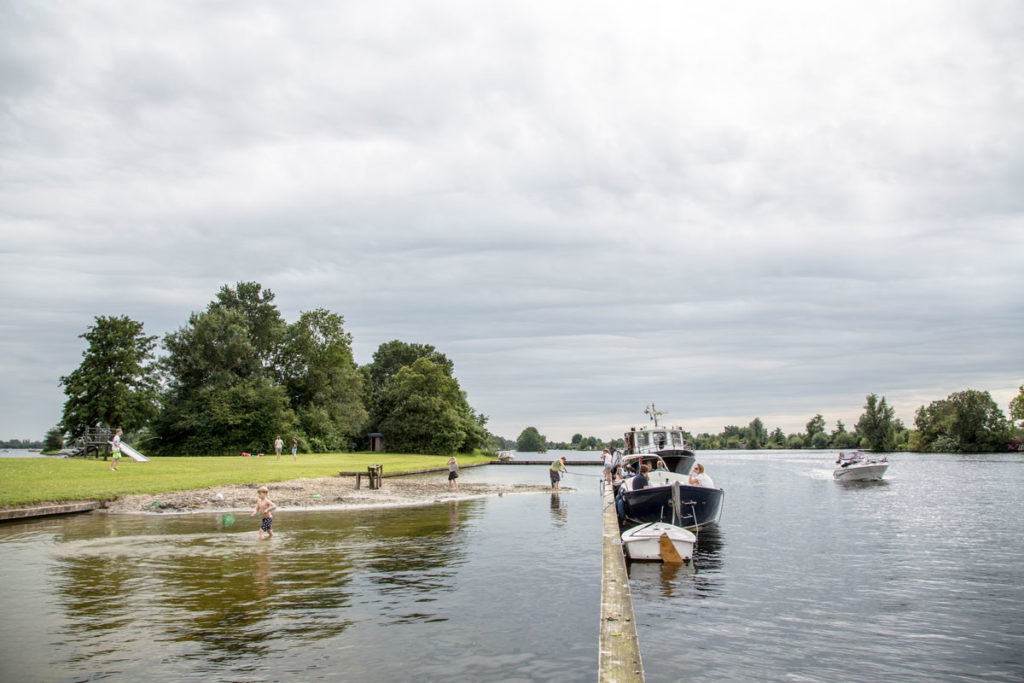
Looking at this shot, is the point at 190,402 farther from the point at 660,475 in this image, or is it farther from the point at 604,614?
the point at 604,614

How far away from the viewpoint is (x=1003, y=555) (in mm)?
22031

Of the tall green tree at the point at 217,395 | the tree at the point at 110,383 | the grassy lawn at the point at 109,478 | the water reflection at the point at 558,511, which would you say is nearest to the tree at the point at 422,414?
the tall green tree at the point at 217,395

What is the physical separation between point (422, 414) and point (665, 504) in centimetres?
7868

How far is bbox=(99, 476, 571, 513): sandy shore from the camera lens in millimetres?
27219

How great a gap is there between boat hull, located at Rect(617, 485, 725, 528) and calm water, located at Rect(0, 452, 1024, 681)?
908 millimetres

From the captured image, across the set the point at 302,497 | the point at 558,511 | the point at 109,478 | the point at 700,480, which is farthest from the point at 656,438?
the point at 109,478

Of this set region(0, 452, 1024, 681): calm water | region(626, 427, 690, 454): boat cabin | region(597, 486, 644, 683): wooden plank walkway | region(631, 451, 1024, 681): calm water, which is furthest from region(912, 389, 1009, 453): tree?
region(597, 486, 644, 683): wooden plank walkway

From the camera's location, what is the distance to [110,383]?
65.3 metres

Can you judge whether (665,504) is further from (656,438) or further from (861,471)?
(861,471)

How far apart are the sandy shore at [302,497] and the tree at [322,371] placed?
48738 millimetres

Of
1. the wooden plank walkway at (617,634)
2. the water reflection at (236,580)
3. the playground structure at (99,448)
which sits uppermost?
the playground structure at (99,448)

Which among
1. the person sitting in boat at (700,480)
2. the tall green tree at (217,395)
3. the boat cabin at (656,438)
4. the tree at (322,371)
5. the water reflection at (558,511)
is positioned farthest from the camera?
the tree at (322,371)

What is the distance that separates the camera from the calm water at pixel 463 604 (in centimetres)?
973

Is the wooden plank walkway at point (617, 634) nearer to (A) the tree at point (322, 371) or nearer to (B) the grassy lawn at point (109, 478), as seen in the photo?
(B) the grassy lawn at point (109, 478)
